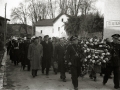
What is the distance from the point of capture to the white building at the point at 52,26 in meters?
65.5

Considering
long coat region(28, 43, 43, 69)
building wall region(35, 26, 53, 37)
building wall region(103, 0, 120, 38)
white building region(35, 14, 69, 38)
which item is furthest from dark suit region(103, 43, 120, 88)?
building wall region(35, 26, 53, 37)

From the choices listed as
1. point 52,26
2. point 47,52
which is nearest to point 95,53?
point 47,52

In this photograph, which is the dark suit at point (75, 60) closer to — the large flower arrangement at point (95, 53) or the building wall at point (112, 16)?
the large flower arrangement at point (95, 53)

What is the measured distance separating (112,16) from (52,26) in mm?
60558

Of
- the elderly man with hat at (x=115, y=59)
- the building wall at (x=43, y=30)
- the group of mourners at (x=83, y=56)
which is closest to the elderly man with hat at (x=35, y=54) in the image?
the group of mourners at (x=83, y=56)

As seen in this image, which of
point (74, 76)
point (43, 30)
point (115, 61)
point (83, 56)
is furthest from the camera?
point (43, 30)

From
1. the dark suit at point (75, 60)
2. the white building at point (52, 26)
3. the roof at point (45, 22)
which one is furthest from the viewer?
the roof at point (45, 22)

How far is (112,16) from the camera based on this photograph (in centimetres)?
1239

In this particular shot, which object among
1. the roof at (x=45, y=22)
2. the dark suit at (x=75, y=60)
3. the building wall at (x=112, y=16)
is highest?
the roof at (x=45, y=22)

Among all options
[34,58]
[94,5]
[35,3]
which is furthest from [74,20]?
[34,58]

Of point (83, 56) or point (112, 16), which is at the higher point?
point (112, 16)

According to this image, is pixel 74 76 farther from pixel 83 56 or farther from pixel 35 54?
pixel 35 54

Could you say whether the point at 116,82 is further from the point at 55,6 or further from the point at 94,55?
the point at 55,6

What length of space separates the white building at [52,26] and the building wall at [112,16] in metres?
50.0
